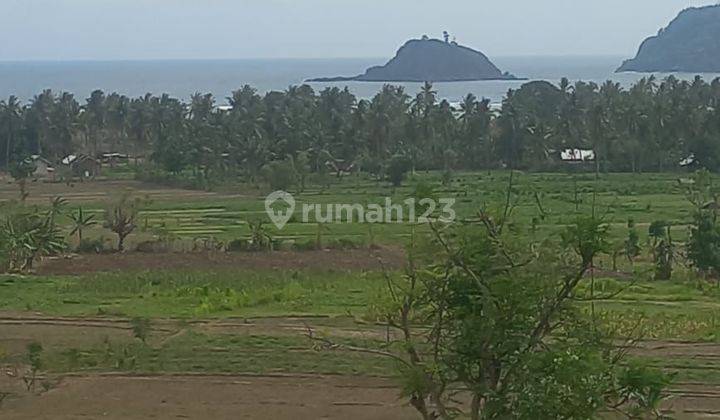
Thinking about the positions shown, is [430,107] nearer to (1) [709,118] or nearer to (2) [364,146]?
(2) [364,146]

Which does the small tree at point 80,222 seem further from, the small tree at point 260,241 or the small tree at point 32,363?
the small tree at point 32,363

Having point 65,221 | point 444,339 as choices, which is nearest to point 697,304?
point 444,339

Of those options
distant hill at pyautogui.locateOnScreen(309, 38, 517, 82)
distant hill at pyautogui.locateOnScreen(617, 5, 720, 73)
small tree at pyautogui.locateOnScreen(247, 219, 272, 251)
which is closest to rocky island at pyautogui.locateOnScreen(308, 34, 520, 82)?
distant hill at pyautogui.locateOnScreen(309, 38, 517, 82)

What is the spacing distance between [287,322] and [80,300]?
4.77m

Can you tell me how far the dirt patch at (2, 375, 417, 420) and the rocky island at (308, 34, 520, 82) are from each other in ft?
535

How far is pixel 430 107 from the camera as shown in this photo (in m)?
53.9

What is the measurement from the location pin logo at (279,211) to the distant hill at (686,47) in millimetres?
134939

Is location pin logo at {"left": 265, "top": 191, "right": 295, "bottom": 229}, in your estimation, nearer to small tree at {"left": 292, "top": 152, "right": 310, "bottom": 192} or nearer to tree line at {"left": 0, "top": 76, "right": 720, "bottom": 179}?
small tree at {"left": 292, "top": 152, "right": 310, "bottom": 192}

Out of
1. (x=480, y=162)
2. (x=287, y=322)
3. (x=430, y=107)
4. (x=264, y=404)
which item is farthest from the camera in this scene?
(x=430, y=107)

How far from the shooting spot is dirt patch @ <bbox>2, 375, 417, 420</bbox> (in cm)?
1268

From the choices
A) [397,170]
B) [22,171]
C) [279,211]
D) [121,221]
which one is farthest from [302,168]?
[121,221]

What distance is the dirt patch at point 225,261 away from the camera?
80.2 feet

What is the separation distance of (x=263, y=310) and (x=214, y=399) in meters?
5.87

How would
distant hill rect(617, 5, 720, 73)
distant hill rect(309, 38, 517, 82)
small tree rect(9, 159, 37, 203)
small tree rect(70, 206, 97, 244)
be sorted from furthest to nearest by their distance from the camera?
distant hill rect(309, 38, 517, 82) < distant hill rect(617, 5, 720, 73) < small tree rect(9, 159, 37, 203) < small tree rect(70, 206, 97, 244)
